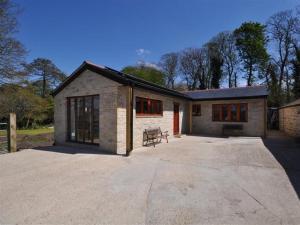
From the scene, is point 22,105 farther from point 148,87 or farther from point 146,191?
point 146,191

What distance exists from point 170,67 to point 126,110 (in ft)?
89.0

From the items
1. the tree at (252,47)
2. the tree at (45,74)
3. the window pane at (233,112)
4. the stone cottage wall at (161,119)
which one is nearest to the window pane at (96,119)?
the stone cottage wall at (161,119)

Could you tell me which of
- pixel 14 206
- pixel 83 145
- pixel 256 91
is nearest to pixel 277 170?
pixel 14 206

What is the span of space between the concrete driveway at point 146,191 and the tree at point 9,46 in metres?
12.9

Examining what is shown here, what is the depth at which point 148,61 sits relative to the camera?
118 feet

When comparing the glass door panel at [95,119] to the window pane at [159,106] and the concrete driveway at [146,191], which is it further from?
the window pane at [159,106]

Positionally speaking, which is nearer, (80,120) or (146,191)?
(146,191)

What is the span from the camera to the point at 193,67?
105ft

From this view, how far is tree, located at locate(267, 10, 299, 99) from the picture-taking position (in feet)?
76.8

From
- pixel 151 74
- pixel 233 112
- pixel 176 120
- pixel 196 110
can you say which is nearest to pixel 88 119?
pixel 176 120

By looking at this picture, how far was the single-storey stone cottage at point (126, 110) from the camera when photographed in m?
8.14

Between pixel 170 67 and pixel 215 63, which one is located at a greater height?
pixel 170 67

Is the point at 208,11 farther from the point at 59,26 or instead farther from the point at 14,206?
the point at 14,206

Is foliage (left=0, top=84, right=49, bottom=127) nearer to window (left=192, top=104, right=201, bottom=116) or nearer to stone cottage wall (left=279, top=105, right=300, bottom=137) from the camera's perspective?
window (left=192, top=104, right=201, bottom=116)
